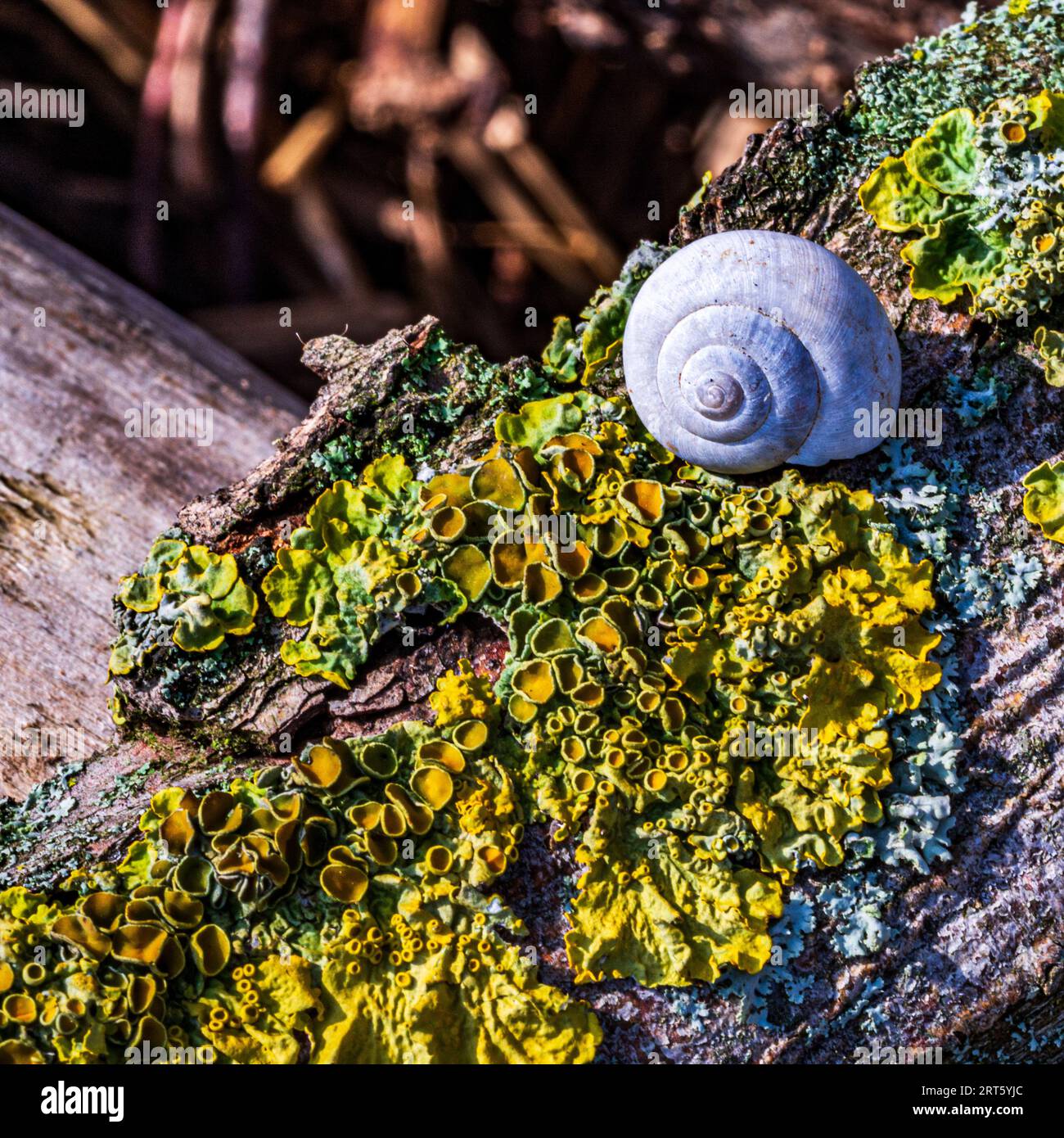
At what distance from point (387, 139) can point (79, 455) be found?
108 inches

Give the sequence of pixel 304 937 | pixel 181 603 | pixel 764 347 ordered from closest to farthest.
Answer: pixel 304 937
pixel 764 347
pixel 181 603

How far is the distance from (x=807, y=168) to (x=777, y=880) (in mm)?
1616

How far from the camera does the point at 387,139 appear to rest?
16.4 ft

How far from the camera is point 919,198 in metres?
2.42

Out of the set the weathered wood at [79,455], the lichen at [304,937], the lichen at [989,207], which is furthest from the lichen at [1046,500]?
the weathered wood at [79,455]

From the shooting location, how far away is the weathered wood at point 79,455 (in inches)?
105

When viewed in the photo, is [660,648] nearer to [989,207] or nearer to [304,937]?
[304,937]

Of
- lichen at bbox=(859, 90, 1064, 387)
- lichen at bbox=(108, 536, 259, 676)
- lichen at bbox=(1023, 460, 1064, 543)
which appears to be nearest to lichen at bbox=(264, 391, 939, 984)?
lichen at bbox=(108, 536, 259, 676)

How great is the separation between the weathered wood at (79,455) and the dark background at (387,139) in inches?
58.5

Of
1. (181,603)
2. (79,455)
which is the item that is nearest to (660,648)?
(181,603)

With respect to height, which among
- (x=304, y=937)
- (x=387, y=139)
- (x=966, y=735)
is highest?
(x=387, y=139)

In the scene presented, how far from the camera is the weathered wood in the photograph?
2.67m

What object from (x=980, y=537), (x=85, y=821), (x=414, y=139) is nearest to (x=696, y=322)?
(x=980, y=537)

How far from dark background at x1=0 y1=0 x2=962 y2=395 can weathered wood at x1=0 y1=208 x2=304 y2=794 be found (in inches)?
58.5
